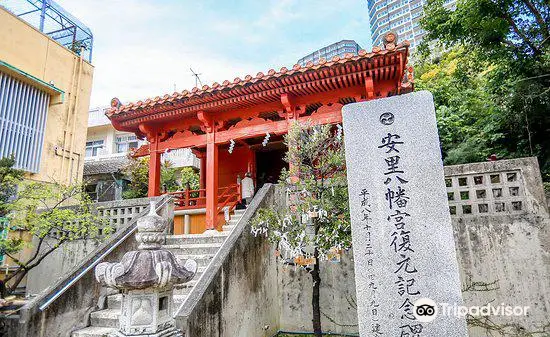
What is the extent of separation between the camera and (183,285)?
16.9ft

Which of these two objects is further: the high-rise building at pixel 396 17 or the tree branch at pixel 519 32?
the high-rise building at pixel 396 17

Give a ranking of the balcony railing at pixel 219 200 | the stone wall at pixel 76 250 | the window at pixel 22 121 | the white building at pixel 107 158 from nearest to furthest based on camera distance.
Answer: the stone wall at pixel 76 250
the balcony railing at pixel 219 200
the window at pixel 22 121
the white building at pixel 107 158

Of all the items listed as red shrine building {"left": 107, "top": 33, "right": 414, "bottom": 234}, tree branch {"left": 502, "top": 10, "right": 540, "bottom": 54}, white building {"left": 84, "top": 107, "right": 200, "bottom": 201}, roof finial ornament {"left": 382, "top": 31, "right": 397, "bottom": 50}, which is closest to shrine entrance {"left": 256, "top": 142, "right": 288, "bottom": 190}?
red shrine building {"left": 107, "top": 33, "right": 414, "bottom": 234}

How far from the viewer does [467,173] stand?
5539 mm

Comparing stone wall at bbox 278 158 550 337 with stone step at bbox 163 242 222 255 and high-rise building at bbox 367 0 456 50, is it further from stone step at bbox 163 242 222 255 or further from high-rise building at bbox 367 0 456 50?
high-rise building at bbox 367 0 456 50

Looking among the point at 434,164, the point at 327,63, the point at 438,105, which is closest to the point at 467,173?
the point at 434,164

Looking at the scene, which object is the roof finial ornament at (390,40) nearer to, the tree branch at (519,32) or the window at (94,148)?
the tree branch at (519,32)

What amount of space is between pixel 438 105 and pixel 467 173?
27.2 ft

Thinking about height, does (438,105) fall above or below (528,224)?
above

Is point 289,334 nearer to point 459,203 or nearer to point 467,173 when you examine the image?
point 459,203

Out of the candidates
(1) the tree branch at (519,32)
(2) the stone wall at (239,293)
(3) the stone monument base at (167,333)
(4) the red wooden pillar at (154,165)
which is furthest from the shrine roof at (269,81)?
(3) the stone monument base at (167,333)

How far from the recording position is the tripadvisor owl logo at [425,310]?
329cm

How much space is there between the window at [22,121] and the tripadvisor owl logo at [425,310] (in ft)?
35.8

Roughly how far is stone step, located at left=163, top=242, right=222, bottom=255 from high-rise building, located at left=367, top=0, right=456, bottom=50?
67.8 m
